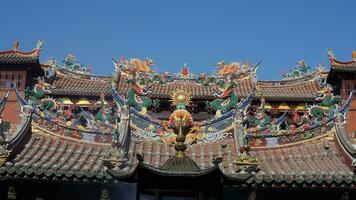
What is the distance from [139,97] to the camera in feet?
47.2

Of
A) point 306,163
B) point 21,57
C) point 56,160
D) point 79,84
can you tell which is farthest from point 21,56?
point 306,163

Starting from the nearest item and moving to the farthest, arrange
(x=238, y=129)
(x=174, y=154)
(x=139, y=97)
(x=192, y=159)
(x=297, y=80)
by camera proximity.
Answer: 1. (x=192, y=159)
2. (x=174, y=154)
3. (x=238, y=129)
4. (x=139, y=97)
5. (x=297, y=80)

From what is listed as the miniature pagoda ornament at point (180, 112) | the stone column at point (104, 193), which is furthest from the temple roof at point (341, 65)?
the stone column at point (104, 193)

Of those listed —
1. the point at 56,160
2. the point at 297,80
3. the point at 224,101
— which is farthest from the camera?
the point at 297,80

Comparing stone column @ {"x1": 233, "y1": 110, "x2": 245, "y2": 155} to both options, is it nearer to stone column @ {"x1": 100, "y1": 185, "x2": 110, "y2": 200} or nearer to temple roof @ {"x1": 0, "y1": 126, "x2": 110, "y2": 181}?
temple roof @ {"x1": 0, "y1": 126, "x2": 110, "y2": 181}

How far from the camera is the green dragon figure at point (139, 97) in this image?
13.5 metres

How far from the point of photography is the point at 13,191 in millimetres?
9227

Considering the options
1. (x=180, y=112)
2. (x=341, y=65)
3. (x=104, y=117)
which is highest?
(x=341, y=65)

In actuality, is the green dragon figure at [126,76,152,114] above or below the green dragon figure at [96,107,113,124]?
above

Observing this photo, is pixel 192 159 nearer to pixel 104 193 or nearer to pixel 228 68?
pixel 104 193

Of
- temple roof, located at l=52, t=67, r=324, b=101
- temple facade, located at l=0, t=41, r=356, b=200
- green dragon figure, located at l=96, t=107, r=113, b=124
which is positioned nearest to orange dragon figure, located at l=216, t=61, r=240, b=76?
temple roof, located at l=52, t=67, r=324, b=101

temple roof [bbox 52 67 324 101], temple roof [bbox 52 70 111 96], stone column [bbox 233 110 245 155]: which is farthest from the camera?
temple roof [bbox 52 70 111 96]

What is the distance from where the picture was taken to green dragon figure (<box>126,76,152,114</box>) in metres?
13.5

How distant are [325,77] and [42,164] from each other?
1907cm
